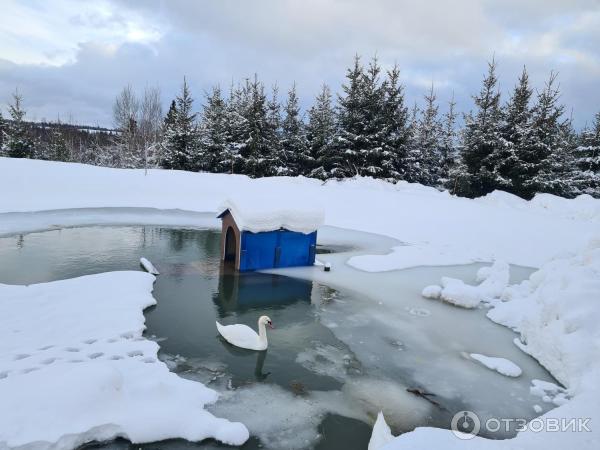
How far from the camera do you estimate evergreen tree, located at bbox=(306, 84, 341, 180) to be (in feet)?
94.4

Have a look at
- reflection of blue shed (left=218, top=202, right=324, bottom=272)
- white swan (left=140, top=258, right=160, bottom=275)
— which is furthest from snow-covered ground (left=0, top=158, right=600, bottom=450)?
white swan (left=140, top=258, right=160, bottom=275)

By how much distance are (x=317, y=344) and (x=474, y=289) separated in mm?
4856

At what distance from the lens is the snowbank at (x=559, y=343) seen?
12.0ft

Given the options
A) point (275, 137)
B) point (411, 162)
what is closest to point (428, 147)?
point (411, 162)

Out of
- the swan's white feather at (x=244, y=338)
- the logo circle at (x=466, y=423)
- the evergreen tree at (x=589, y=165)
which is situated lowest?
the logo circle at (x=466, y=423)

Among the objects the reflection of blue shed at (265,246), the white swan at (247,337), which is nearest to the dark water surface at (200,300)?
the white swan at (247,337)

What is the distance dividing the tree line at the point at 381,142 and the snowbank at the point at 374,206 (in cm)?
392

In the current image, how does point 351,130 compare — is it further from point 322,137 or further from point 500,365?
point 500,365

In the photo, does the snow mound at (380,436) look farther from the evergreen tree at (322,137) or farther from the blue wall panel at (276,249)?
the evergreen tree at (322,137)

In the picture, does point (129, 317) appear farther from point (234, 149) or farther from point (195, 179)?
point (234, 149)

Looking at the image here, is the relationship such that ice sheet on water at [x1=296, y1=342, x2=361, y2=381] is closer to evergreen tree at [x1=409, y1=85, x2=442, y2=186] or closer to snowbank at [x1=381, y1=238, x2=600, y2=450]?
snowbank at [x1=381, y1=238, x2=600, y2=450]

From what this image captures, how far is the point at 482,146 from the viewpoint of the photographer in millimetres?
23625

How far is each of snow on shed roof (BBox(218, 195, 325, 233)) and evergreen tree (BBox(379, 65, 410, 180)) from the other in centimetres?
1690

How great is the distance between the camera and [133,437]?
4223 millimetres
